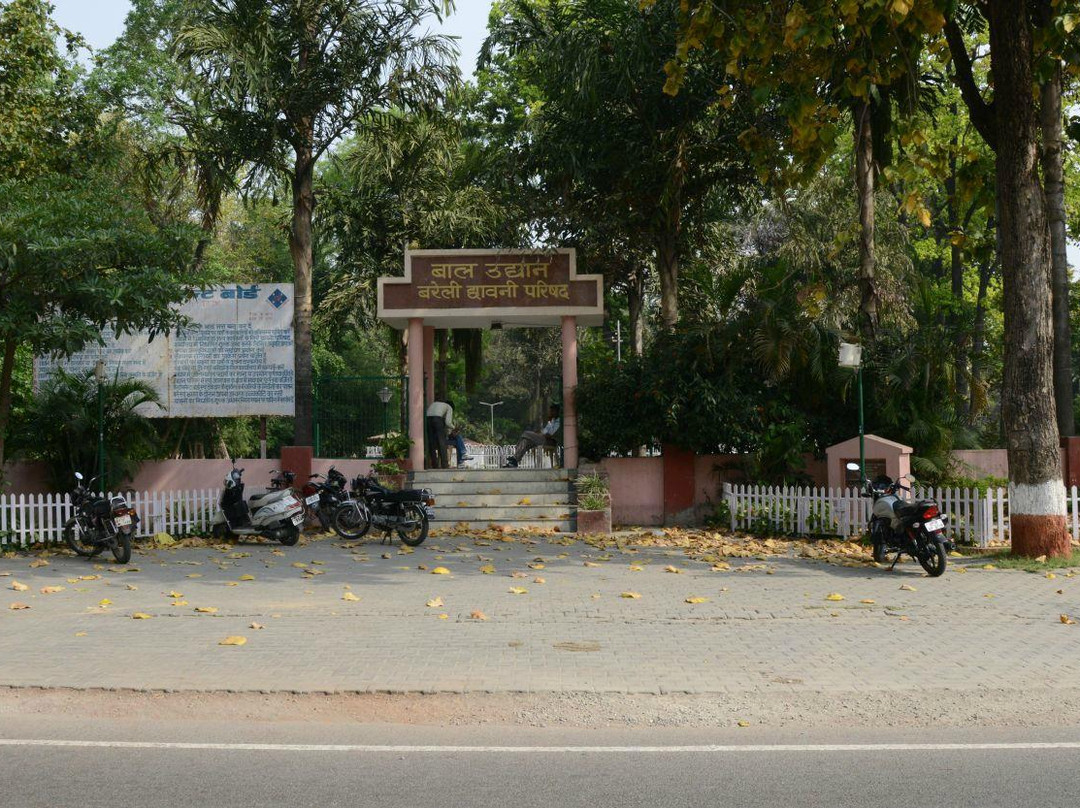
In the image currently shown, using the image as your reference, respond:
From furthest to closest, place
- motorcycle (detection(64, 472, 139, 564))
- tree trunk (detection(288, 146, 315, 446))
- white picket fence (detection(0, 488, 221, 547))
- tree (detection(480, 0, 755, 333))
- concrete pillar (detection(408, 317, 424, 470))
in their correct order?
tree trunk (detection(288, 146, 315, 446)), concrete pillar (detection(408, 317, 424, 470)), tree (detection(480, 0, 755, 333)), white picket fence (detection(0, 488, 221, 547)), motorcycle (detection(64, 472, 139, 564))

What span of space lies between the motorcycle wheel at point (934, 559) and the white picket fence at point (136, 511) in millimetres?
11283

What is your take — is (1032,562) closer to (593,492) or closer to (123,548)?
(593,492)

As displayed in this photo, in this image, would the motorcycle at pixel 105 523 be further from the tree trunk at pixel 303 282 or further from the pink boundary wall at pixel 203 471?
the tree trunk at pixel 303 282

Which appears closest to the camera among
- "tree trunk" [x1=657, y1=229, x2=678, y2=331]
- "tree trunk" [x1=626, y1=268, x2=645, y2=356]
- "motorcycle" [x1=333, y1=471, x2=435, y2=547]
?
"motorcycle" [x1=333, y1=471, x2=435, y2=547]

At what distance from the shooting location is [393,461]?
1938 cm

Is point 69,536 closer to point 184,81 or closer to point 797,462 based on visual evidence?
point 184,81

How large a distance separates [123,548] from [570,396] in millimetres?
8668

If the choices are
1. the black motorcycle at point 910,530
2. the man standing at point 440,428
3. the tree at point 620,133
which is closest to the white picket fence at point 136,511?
the man standing at point 440,428

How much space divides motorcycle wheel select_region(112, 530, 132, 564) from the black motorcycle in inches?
386

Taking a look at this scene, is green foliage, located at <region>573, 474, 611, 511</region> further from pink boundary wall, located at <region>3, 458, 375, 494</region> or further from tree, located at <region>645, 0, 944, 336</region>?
tree, located at <region>645, 0, 944, 336</region>

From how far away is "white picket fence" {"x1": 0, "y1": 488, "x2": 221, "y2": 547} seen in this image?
1592cm

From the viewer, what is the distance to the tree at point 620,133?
61.8ft

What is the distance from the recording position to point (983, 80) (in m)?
28.9

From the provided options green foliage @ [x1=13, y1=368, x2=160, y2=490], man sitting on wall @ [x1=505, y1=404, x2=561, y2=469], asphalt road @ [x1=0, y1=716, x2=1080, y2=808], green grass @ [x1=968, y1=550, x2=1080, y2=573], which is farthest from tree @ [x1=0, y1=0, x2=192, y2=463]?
green grass @ [x1=968, y1=550, x2=1080, y2=573]
